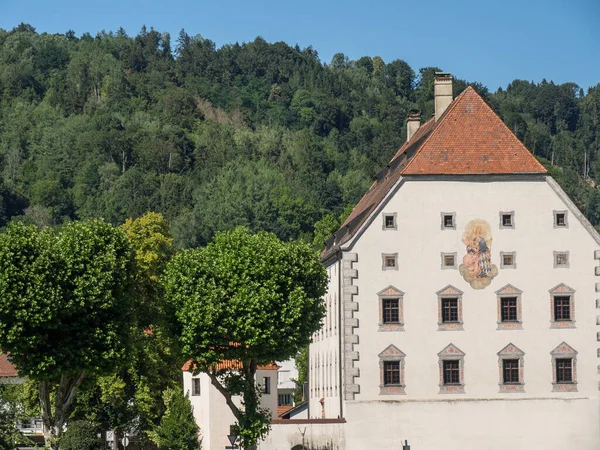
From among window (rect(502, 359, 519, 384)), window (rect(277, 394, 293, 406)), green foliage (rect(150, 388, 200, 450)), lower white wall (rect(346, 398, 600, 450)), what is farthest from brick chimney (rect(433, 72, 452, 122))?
window (rect(277, 394, 293, 406))

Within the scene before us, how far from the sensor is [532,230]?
77188mm

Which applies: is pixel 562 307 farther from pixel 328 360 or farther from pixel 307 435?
pixel 307 435

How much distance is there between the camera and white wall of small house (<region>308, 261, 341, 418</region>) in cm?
7938

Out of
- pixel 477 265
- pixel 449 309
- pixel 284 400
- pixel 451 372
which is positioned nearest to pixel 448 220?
pixel 477 265

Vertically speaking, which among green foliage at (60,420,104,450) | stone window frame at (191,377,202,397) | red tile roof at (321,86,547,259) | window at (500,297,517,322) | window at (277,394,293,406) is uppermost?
red tile roof at (321,86,547,259)

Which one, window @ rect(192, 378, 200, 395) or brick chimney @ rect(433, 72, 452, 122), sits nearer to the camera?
brick chimney @ rect(433, 72, 452, 122)

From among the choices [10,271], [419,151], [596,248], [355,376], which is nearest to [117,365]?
[10,271]

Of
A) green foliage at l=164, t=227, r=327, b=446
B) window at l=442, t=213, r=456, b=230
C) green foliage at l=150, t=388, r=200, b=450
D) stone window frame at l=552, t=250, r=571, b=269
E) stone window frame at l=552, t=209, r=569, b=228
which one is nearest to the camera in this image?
green foliage at l=164, t=227, r=327, b=446

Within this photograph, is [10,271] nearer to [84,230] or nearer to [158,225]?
[84,230]

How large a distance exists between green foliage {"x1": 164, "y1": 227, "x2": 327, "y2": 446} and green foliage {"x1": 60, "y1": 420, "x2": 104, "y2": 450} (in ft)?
48.9

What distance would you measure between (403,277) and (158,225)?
23979 millimetres

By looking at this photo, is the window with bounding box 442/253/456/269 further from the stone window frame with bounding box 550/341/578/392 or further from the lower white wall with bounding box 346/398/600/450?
the lower white wall with bounding box 346/398/600/450

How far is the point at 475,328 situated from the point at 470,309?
1.04 meters

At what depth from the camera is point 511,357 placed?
2992 inches
